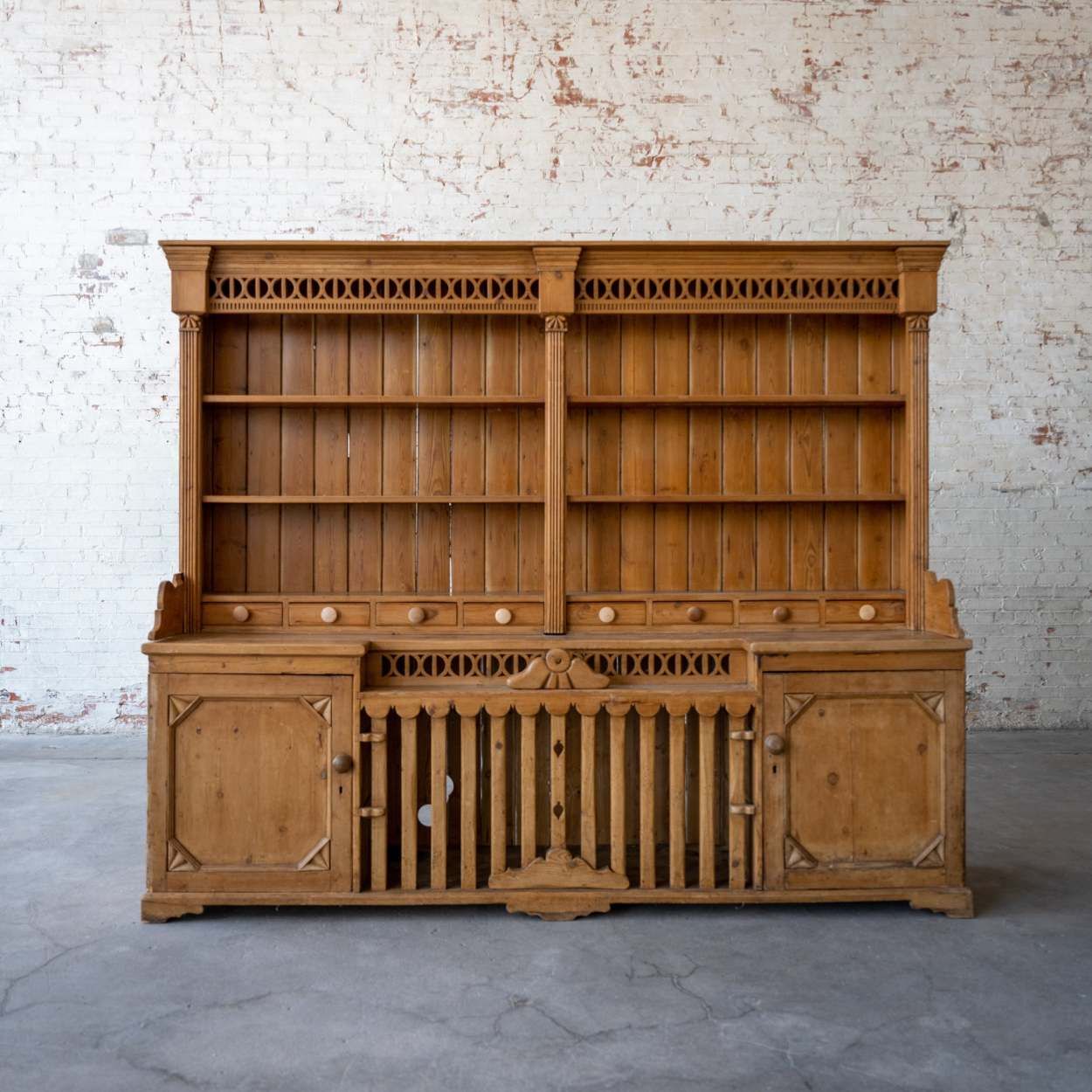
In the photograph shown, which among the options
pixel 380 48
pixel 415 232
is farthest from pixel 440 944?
pixel 380 48

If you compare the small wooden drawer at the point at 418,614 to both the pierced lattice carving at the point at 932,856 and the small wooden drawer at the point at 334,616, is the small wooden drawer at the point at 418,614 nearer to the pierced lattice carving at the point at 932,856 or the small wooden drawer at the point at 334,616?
the small wooden drawer at the point at 334,616

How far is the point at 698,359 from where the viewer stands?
3.91 meters

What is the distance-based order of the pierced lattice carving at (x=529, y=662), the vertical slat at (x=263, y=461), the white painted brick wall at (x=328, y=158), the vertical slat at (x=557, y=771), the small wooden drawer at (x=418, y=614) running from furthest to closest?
1. the white painted brick wall at (x=328, y=158)
2. the vertical slat at (x=263, y=461)
3. the small wooden drawer at (x=418, y=614)
4. the pierced lattice carving at (x=529, y=662)
5. the vertical slat at (x=557, y=771)

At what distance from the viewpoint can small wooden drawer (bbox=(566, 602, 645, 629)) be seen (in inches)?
146

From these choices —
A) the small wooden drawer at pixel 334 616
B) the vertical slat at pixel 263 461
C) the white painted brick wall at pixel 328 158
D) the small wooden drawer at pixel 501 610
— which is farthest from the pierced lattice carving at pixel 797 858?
the white painted brick wall at pixel 328 158

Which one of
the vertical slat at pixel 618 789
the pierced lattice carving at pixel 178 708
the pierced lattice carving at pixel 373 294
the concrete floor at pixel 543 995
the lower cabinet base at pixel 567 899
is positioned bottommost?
the concrete floor at pixel 543 995

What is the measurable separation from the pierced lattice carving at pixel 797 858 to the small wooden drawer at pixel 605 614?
3.29 feet

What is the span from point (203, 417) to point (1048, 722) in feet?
17.8

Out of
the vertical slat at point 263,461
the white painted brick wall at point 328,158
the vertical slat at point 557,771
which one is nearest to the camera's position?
the vertical slat at point 557,771

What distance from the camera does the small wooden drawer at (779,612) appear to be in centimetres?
372

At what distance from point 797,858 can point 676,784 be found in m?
0.47

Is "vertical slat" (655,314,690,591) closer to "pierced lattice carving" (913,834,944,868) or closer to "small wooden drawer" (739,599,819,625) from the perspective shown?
"small wooden drawer" (739,599,819,625)

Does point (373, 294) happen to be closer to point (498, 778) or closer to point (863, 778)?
point (498, 778)

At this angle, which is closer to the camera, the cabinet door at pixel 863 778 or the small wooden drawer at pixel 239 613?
the cabinet door at pixel 863 778
